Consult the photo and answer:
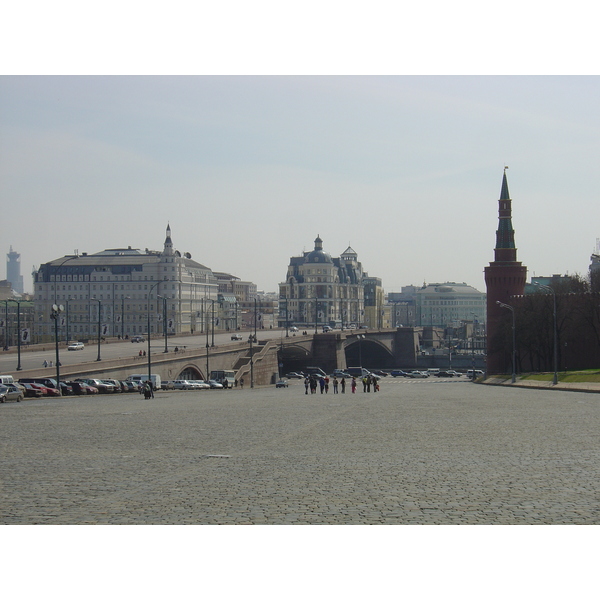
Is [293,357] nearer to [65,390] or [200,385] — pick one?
[200,385]

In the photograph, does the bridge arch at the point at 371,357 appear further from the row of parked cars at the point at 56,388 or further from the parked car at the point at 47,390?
the parked car at the point at 47,390

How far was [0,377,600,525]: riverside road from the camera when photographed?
13.5 metres

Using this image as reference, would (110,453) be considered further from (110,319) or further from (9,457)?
(110,319)

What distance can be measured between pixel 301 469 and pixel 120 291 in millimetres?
139680

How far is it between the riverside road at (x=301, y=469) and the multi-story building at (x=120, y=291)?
11822cm

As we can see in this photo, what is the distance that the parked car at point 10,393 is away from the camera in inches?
1631

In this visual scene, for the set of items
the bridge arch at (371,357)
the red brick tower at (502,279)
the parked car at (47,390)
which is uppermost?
the red brick tower at (502,279)

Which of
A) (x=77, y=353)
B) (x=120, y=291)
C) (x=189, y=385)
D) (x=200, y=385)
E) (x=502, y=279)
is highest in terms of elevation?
(x=120, y=291)

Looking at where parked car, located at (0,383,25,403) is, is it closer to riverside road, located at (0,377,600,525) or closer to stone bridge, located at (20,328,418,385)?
riverside road, located at (0,377,600,525)

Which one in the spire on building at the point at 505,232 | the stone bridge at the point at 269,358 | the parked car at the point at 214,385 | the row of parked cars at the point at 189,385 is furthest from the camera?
the spire on building at the point at 505,232

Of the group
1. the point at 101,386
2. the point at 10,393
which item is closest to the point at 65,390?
the point at 101,386

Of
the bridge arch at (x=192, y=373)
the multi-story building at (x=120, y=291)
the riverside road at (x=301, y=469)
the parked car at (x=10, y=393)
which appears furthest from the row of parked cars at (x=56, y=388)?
the multi-story building at (x=120, y=291)

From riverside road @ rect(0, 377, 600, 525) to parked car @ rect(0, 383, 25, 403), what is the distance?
1011cm

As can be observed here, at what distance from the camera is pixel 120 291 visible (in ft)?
506
